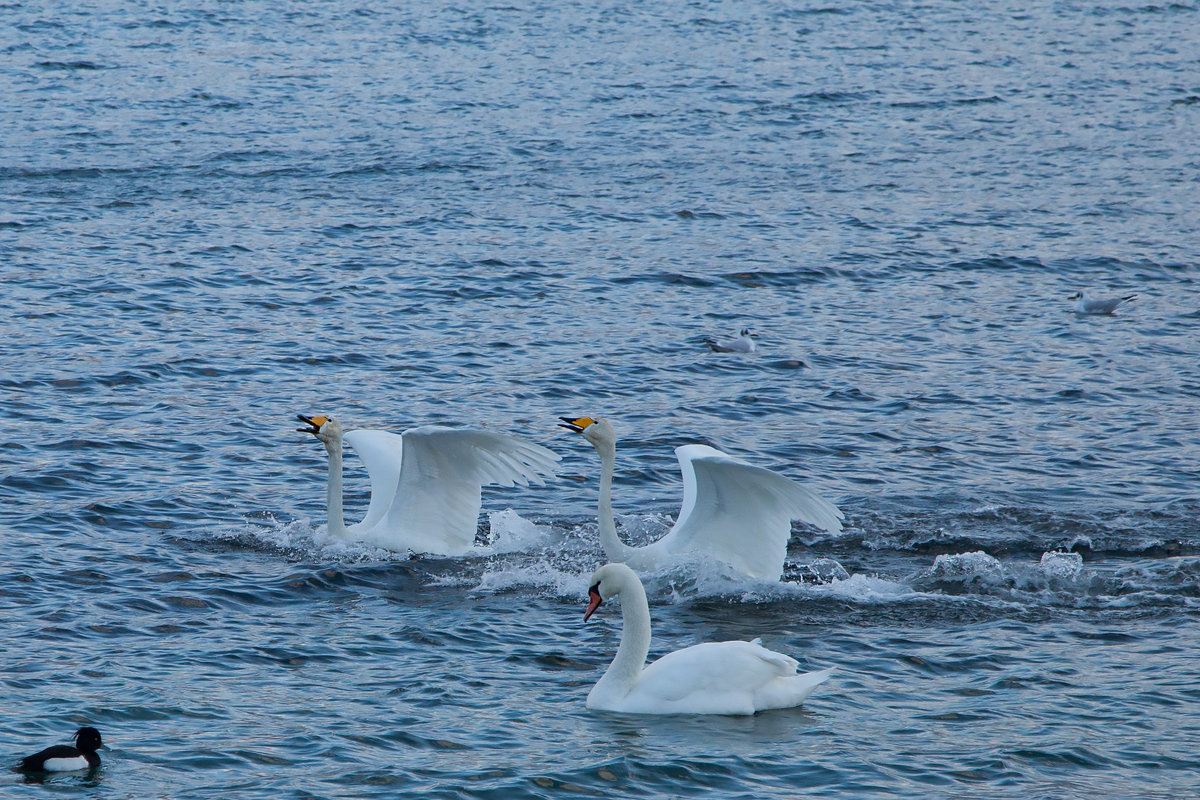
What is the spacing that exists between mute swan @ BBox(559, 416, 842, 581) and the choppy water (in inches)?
8.4

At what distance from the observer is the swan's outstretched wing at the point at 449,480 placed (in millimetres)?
11266

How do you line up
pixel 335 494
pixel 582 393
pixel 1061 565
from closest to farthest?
pixel 1061 565 → pixel 335 494 → pixel 582 393

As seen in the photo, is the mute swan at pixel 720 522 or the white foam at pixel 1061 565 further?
the white foam at pixel 1061 565

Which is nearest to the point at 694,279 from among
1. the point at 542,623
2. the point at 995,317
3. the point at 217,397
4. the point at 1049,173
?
the point at 995,317

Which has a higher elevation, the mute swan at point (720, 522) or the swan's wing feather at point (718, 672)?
the mute swan at point (720, 522)

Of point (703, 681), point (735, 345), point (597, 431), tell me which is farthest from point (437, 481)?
point (735, 345)

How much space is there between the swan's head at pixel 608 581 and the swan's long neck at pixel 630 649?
0.08m

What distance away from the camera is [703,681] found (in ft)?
28.1

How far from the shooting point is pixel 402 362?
51.9 ft

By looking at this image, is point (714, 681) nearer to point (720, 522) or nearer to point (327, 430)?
point (720, 522)

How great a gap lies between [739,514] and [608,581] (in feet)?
6.31

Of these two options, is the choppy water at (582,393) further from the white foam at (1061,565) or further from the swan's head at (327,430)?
the swan's head at (327,430)

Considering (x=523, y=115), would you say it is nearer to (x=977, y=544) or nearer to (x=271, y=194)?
(x=271, y=194)

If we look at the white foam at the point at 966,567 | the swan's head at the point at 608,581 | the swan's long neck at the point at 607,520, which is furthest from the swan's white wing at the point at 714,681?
the white foam at the point at 966,567
